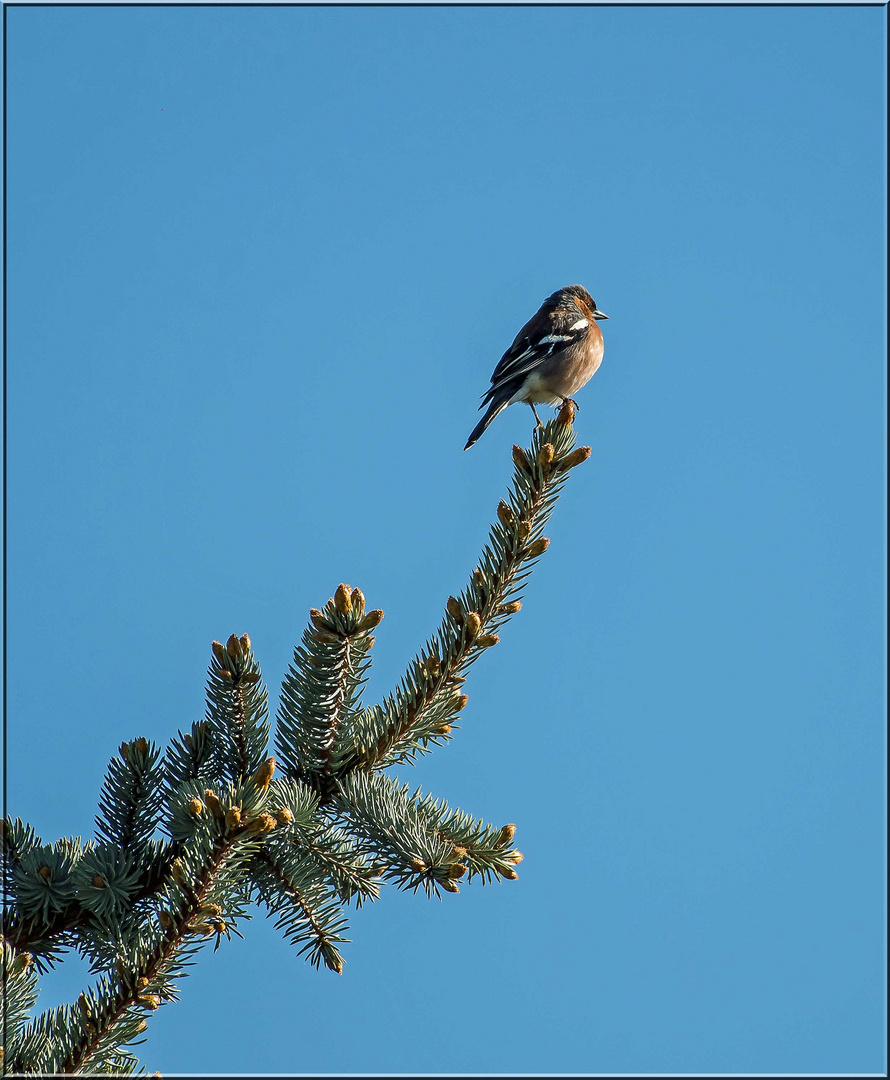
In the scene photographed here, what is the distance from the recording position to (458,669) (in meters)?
3.16

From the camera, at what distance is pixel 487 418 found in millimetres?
8102

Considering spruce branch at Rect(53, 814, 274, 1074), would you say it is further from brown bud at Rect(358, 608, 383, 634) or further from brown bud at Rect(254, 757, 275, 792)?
brown bud at Rect(358, 608, 383, 634)

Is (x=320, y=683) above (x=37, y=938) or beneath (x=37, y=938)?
above

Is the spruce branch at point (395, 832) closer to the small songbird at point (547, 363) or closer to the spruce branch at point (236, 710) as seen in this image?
the spruce branch at point (236, 710)

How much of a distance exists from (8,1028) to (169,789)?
0.74m

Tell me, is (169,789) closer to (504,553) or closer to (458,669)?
(458,669)

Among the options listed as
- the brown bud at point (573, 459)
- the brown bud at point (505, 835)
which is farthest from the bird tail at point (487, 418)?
the brown bud at point (505, 835)

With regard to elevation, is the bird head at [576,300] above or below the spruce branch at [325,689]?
above

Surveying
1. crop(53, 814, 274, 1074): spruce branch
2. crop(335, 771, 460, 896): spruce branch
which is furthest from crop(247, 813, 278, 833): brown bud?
crop(335, 771, 460, 896): spruce branch

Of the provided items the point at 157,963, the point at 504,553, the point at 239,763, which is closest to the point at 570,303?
the point at 504,553

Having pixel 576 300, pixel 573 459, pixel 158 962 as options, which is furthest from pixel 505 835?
pixel 576 300

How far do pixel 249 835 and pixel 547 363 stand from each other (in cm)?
679

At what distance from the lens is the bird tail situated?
775cm

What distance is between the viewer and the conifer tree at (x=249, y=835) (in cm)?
252
